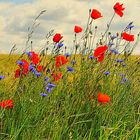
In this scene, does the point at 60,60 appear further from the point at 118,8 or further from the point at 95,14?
the point at 118,8

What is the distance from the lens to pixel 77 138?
407 cm

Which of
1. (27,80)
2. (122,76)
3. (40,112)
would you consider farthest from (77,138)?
(122,76)

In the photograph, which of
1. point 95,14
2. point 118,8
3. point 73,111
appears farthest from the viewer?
point 118,8

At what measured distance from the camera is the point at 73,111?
4.57m

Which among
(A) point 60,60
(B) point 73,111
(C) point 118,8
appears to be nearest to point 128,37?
(C) point 118,8

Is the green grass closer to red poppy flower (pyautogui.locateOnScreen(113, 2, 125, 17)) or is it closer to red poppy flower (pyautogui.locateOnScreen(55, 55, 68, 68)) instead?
red poppy flower (pyautogui.locateOnScreen(55, 55, 68, 68))

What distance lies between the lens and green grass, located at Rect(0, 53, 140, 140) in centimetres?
407

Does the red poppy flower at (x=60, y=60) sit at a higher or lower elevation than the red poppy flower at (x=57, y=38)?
lower

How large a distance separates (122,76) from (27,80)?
58.4 inches

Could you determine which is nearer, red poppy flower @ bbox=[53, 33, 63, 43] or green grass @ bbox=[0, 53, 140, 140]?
green grass @ bbox=[0, 53, 140, 140]

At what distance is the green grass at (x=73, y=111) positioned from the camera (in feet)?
13.3

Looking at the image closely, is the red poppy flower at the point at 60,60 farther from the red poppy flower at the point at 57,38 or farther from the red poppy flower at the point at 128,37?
the red poppy flower at the point at 128,37

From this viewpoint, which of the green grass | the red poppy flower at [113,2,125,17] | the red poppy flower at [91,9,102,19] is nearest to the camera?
the green grass

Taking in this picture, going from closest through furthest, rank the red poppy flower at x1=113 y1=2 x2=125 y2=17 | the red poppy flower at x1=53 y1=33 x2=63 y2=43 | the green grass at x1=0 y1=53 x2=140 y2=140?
the green grass at x1=0 y1=53 x2=140 y2=140, the red poppy flower at x1=53 y1=33 x2=63 y2=43, the red poppy flower at x1=113 y1=2 x2=125 y2=17
